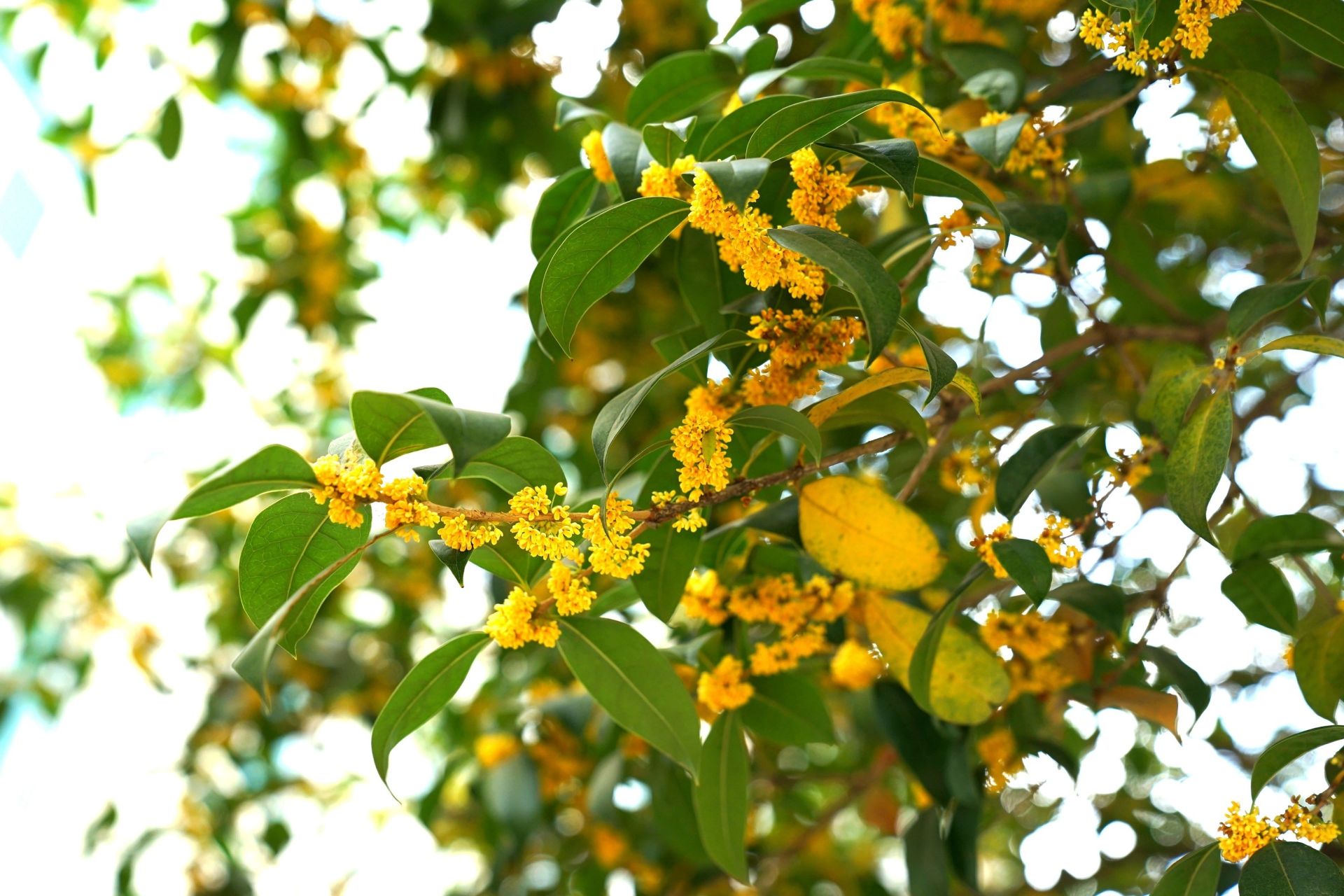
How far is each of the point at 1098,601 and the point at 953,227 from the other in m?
0.43

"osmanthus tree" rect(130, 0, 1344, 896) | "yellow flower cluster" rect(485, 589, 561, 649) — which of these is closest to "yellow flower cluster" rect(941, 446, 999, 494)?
"osmanthus tree" rect(130, 0, 1344, 896)

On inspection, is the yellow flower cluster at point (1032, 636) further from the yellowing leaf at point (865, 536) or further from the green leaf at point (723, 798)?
the green leaf at point (723, 798)

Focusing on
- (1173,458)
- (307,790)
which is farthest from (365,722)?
(1173,458)

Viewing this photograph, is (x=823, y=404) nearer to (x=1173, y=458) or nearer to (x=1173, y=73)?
(x=1173, y=458)

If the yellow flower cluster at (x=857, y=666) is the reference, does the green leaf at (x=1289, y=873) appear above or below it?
above

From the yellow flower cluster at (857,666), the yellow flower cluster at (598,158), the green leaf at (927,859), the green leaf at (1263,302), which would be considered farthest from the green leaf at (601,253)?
the green leaf at (927,859)

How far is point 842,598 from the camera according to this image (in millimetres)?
1086

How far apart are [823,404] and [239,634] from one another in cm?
231

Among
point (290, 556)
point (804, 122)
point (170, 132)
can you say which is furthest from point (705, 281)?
point (170, 132)

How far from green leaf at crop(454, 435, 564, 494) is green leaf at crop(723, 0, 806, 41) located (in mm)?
594

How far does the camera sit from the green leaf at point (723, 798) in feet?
3.65

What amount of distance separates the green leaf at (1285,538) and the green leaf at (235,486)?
0.93 metres

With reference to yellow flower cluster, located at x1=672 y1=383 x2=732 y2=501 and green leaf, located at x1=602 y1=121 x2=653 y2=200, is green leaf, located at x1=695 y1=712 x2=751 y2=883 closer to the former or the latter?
yellow flower cluster, located at x1=672 y1=383 x2=732 y2=501

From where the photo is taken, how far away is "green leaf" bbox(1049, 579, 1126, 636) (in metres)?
1.09
